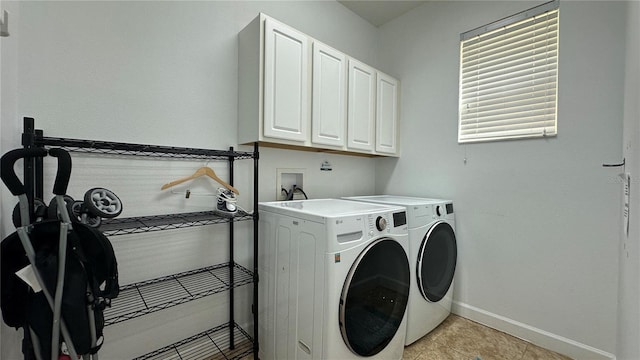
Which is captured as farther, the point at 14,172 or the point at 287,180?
the point at 287,180

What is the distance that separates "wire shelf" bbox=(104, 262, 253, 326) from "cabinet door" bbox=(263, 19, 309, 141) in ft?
3.10

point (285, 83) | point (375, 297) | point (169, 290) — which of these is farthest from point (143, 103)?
point (375, 297)

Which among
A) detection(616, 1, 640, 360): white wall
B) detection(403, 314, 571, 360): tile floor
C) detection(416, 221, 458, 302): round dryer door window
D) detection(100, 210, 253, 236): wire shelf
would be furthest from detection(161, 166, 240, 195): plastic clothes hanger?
detection(616, 1, 640, 360): white wall

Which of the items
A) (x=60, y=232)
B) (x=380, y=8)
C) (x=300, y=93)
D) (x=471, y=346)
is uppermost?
(x=380, y=8)

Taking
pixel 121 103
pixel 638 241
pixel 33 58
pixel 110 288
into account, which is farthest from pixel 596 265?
pixel 33 58

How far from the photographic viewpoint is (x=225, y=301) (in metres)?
1.71

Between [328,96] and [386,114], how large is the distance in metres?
0.77

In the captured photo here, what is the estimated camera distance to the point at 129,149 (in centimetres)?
119

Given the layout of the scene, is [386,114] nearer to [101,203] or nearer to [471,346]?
[471,346]

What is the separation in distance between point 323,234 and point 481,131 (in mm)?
1697

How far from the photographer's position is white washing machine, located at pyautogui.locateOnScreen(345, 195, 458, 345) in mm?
1711

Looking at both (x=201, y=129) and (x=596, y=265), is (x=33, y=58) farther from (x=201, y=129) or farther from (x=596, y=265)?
(x=596, y=265)

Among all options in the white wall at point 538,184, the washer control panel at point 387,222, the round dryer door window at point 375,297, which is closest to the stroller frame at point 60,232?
the round dryer door window at point 375,297

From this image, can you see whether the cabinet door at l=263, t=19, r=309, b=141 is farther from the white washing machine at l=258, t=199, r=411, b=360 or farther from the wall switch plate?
the white washing machine at l=258, t=199, r=411, b=360
